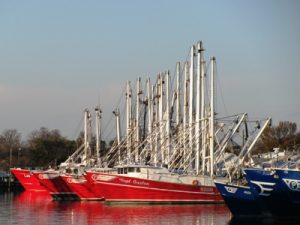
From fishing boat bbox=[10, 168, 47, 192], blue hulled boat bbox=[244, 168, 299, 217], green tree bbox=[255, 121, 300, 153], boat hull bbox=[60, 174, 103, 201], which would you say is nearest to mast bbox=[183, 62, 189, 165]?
boat hull bbox=[60, 174, 103, 201]

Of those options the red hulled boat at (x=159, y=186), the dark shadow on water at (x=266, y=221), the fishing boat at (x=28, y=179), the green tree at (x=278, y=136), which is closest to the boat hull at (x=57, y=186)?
the fishing boat at (x=28, y=179)

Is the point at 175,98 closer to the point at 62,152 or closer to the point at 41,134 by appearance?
the point at 62,152

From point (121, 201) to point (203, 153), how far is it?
9.83m

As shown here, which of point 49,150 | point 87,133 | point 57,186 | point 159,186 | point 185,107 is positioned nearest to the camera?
point 159,186

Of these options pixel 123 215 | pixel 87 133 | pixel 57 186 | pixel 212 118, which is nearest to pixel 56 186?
pixel 57 186

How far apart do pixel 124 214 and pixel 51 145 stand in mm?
105066

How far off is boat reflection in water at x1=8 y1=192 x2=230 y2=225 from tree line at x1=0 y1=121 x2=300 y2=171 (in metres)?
49.1

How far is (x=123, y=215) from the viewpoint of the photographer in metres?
59.2

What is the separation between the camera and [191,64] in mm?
77250

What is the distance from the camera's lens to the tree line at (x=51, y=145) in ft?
423

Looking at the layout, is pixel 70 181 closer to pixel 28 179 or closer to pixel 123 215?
pixel 123 215

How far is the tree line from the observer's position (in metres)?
129

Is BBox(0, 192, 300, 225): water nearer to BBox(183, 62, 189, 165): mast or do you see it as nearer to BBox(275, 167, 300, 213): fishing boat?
BBox(275, 167, 300, 213): fishing boat

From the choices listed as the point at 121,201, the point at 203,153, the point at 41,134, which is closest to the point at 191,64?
the point at 203,153
